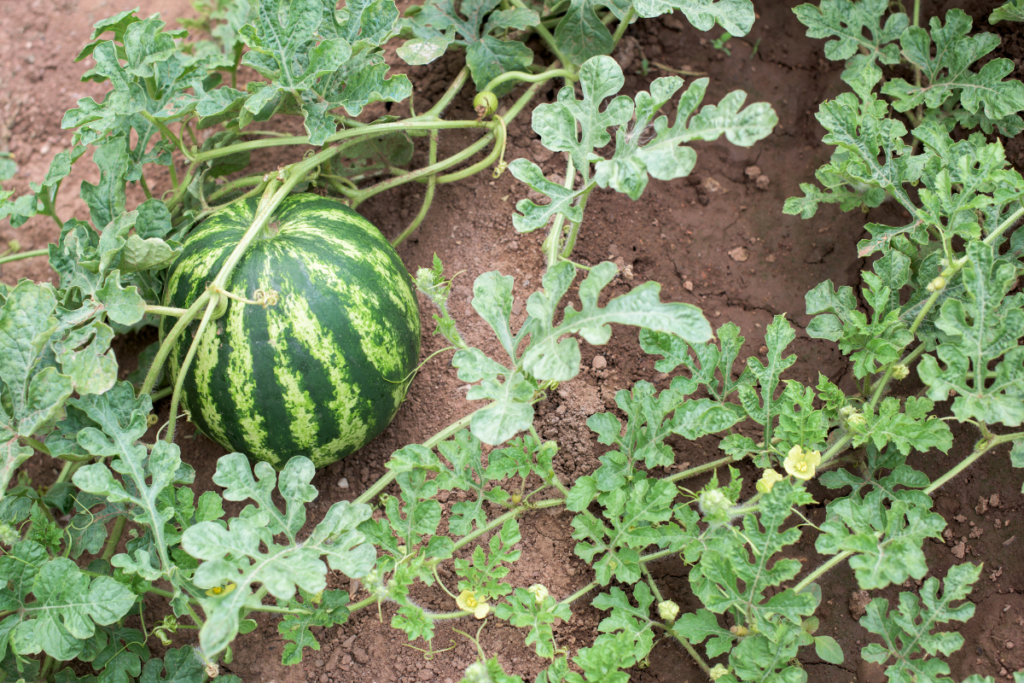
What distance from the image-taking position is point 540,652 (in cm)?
184

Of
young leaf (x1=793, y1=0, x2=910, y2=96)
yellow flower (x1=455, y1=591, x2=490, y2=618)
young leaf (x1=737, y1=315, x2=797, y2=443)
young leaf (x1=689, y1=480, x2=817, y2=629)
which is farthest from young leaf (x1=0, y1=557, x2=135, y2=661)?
young leaf (x1=793, y1=0, x2=910, y2=96)

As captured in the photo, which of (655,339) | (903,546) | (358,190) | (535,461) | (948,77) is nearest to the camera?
(903,546)

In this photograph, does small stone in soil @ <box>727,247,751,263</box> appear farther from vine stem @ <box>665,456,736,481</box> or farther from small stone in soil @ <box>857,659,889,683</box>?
small stone in soil @ <box>857,659,889,683</box>

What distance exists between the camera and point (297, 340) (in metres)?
1.98

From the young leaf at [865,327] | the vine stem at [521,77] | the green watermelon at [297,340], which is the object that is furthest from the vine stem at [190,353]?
the young leaf at [865,327]

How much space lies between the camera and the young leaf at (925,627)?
1702mm

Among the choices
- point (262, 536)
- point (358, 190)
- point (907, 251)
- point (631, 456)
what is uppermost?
point (358, 190)

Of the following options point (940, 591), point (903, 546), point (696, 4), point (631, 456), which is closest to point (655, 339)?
point (631, 456)

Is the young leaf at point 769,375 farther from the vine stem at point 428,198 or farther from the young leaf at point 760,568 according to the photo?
the vine stem at point 428,198

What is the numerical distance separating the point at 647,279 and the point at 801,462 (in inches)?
37.1

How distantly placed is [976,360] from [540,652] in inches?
51.4

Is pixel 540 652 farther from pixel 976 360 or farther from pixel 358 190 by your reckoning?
pixel 358 190

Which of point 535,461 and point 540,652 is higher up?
point 535,461

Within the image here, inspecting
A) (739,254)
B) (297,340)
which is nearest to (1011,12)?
(739,254)
